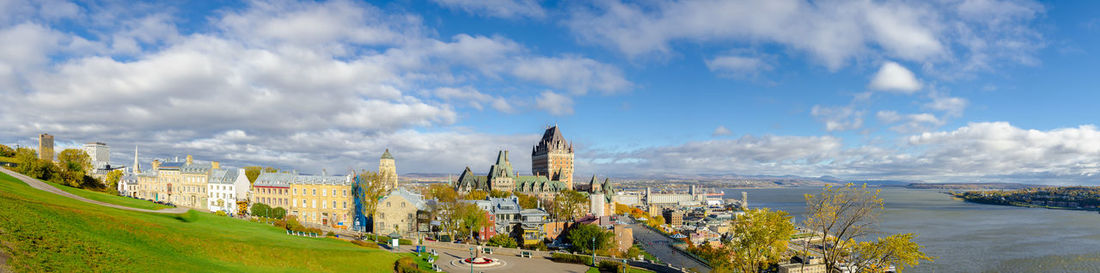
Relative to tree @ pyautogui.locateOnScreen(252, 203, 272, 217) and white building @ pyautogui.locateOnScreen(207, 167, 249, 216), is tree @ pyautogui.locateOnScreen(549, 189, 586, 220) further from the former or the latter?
white building @ pyautogui.locateOnScreen(207, 167, 249, 216)

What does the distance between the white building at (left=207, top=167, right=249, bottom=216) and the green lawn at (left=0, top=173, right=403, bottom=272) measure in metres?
48.3

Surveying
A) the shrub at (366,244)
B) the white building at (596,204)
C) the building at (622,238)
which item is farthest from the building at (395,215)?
the white building at (596,204)

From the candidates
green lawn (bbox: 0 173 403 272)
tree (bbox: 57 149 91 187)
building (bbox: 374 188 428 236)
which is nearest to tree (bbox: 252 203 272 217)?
building (bbox: 374 188 428 236)

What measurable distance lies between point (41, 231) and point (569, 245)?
2261 inches

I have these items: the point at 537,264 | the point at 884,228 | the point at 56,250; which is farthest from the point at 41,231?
the point at 884,228

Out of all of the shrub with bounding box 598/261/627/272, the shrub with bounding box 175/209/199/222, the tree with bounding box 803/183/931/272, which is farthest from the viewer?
the shrub with bounding box 598/261/627/272

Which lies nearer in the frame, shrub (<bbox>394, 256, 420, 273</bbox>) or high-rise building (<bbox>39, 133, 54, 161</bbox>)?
shrub (<bbox>394, 256, 420, 273</bbox>)

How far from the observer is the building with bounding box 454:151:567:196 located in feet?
460

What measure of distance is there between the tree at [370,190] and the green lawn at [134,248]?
2830 cm

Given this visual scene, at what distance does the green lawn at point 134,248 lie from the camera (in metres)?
22.0

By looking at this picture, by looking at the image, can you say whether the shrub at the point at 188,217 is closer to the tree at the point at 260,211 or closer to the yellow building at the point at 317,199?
the tree at the point at 260,211

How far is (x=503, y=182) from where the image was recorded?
142 m

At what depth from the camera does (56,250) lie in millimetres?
22438

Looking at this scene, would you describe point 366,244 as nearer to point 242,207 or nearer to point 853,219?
point 853,219
